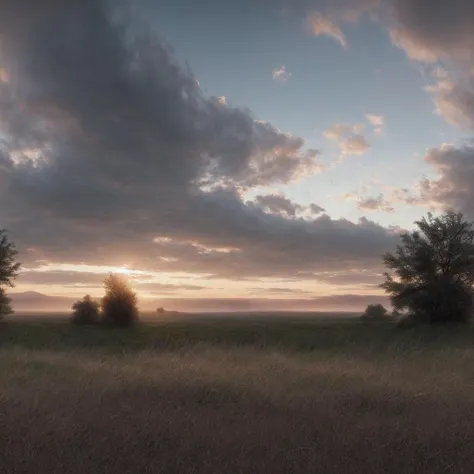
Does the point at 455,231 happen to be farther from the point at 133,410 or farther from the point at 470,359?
the point at 133,410

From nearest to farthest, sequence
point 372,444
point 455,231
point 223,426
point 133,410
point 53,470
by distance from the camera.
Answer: point 53,470
point 372,444
point 223,426
point 133,410
point 455,231

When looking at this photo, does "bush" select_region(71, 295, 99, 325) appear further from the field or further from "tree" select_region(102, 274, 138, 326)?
the field

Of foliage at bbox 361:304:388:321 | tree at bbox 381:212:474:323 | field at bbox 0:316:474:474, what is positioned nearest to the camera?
field at bbox 0:316:474:474

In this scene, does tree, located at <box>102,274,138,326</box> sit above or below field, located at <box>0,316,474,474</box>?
above

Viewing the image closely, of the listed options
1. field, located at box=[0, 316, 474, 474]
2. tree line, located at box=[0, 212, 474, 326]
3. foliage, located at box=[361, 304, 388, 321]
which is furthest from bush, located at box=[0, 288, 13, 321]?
foliage, located at box=[361, 304, 388, 321]

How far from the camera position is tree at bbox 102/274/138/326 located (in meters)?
45.0

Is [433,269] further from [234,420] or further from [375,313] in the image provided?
[234,420]

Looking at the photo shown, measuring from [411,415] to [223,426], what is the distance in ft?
11.9

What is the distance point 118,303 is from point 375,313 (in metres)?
37.3

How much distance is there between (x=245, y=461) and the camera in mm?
6480

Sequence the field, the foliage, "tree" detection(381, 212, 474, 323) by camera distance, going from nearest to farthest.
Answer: the field → "tree" detection(381, 212, 474, 323) → the foliage

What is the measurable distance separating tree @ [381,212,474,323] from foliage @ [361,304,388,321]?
20490mm

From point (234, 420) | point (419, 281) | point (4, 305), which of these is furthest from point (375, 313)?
point (234, 420)

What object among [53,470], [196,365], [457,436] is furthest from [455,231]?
[53,470]
